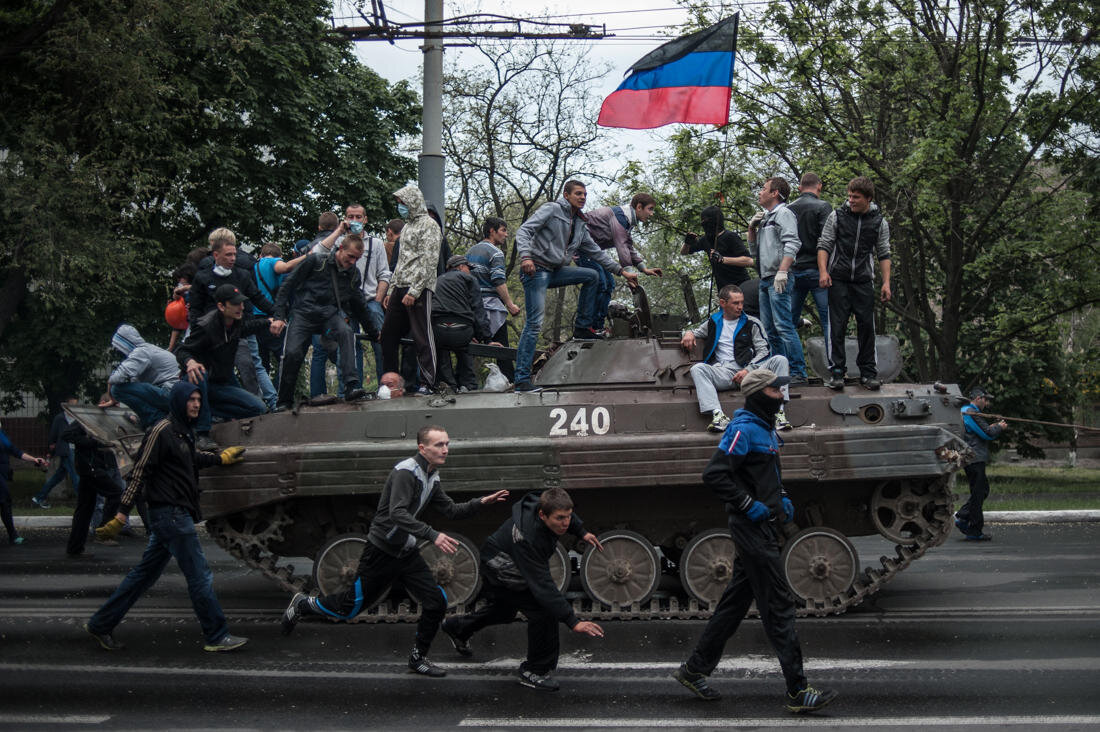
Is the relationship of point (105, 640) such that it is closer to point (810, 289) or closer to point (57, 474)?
point (810, 289)

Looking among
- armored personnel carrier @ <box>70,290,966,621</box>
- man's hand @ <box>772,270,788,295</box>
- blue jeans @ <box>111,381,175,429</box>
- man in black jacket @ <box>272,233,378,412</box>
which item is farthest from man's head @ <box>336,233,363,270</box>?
man's hand @ <box>772,270,788,295</box>

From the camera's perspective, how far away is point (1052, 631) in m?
9.16

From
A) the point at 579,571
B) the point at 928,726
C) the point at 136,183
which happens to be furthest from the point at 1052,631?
the point at 136,183

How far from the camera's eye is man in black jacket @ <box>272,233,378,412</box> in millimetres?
11539

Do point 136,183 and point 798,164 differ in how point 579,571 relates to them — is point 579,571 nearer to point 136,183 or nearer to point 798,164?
point 136,183

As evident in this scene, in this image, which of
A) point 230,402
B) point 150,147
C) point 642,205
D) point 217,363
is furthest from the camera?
point 150,147

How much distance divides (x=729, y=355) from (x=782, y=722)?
440 cm

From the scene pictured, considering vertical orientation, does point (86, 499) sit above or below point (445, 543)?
below

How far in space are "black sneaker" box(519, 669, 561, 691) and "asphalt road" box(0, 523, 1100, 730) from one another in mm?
56

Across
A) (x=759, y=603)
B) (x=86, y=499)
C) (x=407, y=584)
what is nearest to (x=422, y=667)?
(x=407, y=584)

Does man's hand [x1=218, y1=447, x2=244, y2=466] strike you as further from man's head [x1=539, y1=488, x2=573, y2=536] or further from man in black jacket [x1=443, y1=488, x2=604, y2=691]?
man's head [x1=539, y1=488, x2=573, y2=536]

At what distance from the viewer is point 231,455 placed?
10.4m

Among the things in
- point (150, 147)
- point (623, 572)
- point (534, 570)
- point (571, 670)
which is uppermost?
point (150, 147)

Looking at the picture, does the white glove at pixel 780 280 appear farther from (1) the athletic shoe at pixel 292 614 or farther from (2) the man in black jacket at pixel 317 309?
(1) the athletic shoe at pixel 292 614
